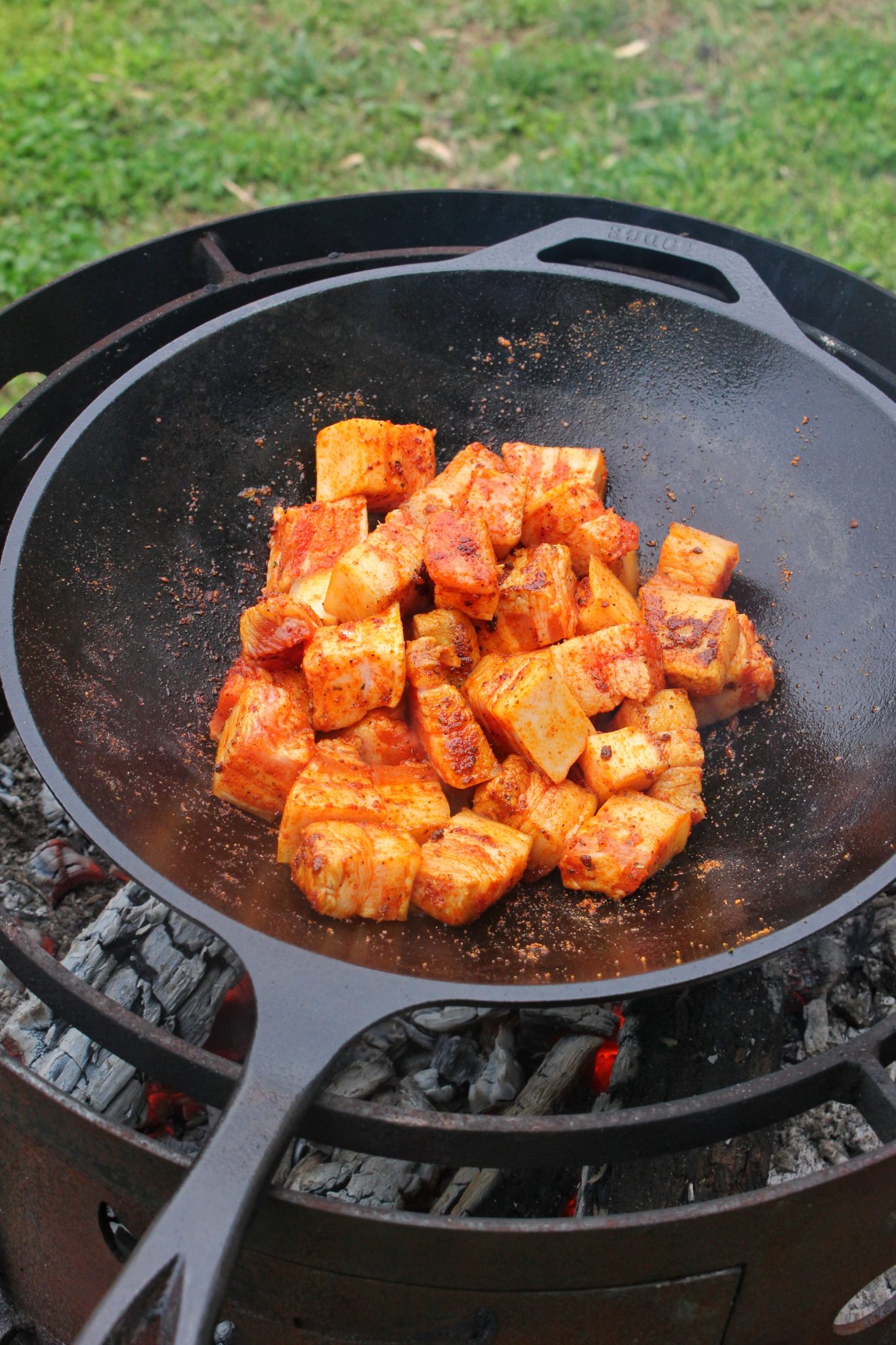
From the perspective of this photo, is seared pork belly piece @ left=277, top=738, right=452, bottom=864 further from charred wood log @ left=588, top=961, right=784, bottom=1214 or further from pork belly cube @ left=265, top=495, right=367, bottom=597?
charred wood log @ left=588, top=961, right=784, bottom=1214

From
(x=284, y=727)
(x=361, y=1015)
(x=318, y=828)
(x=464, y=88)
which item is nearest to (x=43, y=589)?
(x=284, y=727)

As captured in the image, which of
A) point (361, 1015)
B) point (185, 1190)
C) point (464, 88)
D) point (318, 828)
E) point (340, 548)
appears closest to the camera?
point (185, 1190)

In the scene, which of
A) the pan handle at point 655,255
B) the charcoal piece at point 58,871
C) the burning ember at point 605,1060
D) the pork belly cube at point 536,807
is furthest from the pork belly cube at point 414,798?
the pan handle at point 655,255

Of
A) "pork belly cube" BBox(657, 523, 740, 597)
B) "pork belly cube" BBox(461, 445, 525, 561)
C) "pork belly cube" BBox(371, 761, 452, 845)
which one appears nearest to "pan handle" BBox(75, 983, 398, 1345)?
"pork belly cube" BBox(371, 761, 452, 845)

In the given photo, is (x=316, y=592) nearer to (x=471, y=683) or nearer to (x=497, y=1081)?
(x=471, y=683)

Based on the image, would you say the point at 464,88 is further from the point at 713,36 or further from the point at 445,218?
the point at 445,218

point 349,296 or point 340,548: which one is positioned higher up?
point 349,296

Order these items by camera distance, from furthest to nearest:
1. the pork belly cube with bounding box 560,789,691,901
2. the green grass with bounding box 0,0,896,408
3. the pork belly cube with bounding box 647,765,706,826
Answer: the green grass with bounding box 0,0,896,408, the pork belly cube with bounding box 647,765,706,826, the pork belly cube with bounding box 560,789,691,901
